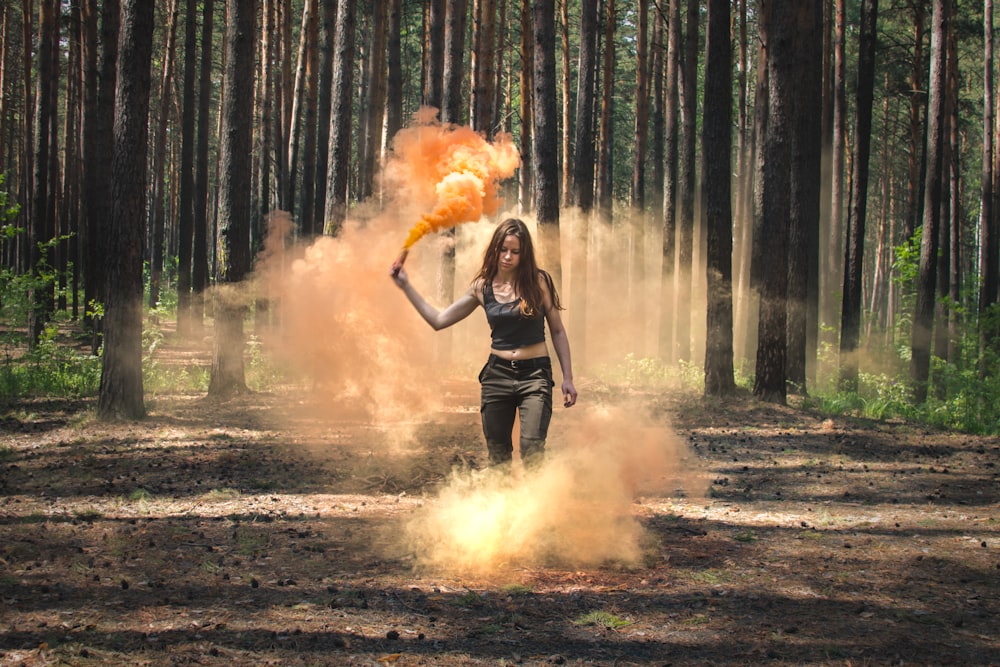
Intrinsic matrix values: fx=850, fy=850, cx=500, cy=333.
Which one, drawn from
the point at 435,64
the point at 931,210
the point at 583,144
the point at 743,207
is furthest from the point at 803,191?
the point at 743,207

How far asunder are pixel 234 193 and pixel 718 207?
8692mm

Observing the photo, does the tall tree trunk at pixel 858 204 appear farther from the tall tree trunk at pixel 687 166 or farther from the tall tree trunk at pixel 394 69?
the tall tree trunk at pixel 394 69

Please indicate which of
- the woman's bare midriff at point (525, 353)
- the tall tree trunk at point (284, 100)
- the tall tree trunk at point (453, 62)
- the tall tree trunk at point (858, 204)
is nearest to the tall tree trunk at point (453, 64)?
the tall tree trunk at point (453, 62)

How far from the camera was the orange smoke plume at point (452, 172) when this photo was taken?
7250 millimetres

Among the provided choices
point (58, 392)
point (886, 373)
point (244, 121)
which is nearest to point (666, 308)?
point (886, 373)

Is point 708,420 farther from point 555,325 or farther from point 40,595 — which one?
point 40,595

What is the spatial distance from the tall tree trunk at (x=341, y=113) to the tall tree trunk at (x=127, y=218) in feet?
15.2

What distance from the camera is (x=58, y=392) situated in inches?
591

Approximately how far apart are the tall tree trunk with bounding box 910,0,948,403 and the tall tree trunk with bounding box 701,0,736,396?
6102mm

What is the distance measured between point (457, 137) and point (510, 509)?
3.64 meters

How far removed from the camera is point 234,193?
47.9ft

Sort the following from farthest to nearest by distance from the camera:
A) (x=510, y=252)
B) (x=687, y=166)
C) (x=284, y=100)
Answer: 1. (x=284, y=100)
2. (x=687, y=166)
3. (x=510, y=252)

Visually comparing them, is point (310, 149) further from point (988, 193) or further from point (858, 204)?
point (988, 193)

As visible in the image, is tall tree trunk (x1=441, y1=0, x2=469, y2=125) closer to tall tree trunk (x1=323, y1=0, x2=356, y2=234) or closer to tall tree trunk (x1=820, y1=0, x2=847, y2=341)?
tall tree trunk (x1=323, y1=0, x2=356, y2=234)
